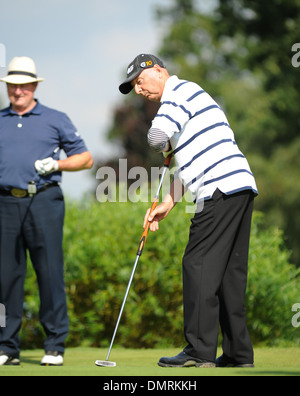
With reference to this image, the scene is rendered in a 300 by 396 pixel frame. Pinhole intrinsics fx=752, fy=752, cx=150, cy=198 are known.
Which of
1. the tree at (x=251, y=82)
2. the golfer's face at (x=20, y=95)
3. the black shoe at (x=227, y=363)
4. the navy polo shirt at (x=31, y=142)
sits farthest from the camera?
the tree at (x=251, y=82)

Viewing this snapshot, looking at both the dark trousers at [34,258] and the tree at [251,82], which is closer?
the dark trousers at [34,258]

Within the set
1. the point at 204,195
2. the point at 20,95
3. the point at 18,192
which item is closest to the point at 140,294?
the point at 18,192

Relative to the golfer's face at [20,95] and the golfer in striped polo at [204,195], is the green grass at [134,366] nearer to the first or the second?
the golfer in striped polo at [204,195]

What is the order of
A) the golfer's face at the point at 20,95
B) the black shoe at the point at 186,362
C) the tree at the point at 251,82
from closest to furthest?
the black shoe at the point at 186,362, the golfer's face at the point at 20,95, the tree at the point at 251,82

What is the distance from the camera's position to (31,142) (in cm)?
546

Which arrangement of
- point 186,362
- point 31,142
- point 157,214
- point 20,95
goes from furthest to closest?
1. point 20,95
2. point 31,142
3. point 157,214
4. point 186,362

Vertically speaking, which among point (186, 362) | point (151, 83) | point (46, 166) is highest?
point (151, 83)

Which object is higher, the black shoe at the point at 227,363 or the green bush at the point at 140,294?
the green bush at the point at 140,294

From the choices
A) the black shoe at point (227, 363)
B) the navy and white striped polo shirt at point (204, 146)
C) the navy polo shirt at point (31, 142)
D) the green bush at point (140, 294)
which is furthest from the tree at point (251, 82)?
the navy and white striped polo shirt at point (204, 146)

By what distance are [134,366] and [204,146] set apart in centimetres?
151

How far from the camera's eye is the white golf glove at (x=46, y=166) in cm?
534

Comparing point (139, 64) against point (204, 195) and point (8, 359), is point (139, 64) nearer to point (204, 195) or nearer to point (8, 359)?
point (204, 195)

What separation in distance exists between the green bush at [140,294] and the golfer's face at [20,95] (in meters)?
2.14

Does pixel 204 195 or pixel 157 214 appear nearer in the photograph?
pixel 204 195
